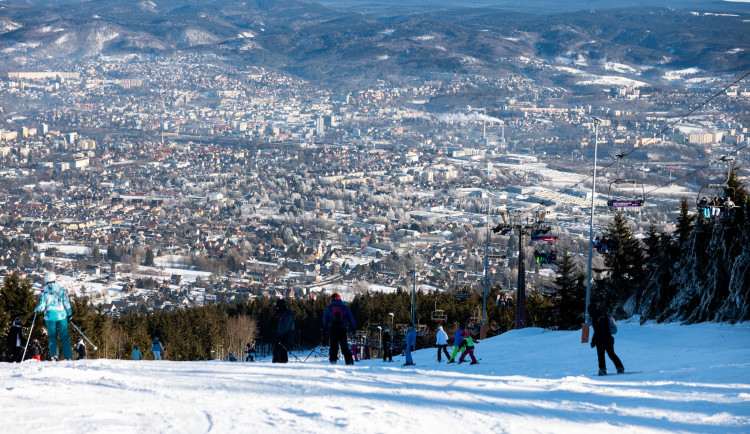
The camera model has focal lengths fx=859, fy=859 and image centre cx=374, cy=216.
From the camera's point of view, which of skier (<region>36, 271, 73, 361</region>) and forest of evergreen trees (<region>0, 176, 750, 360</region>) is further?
forest of evergreen trees (<region>0, 176, 750, 360</region>)

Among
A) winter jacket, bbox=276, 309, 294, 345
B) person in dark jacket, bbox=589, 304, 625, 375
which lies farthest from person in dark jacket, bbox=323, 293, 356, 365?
person in dark jacket, bbox=589, 304, 625, 375

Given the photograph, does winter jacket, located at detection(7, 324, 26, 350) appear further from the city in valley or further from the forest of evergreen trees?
the forest of evergreen trees

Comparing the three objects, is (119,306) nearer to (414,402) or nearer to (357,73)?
(414,402)

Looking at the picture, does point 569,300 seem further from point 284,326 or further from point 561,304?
point 284,326

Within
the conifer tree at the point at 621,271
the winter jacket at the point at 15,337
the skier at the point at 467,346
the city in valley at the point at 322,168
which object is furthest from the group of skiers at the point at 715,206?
the winter jacket at the point at 15,337

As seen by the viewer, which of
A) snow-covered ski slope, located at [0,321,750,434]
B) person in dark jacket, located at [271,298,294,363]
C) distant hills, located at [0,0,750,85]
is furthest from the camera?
distant hills, located at [0,0,750,85]

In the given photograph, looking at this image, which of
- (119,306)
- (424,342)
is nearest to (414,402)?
(424,342)

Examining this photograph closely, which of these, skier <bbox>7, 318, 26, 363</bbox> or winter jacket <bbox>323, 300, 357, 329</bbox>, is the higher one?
winter jacket <bbox>323, 300, 357, 329</bbox>

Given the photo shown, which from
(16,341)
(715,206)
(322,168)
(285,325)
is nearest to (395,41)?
(322,168)

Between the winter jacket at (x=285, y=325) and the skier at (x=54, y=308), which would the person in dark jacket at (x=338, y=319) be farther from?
the skier at (x=54, y=308)
